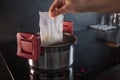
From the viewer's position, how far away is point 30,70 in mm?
722

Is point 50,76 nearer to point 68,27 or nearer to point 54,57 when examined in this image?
point 54,57

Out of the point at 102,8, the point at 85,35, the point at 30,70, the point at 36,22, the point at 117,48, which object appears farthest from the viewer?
the point at 85,35

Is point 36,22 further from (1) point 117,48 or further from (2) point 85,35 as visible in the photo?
(1) point 117,48

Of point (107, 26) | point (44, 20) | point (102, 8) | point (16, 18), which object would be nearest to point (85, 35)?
point (107, 26)

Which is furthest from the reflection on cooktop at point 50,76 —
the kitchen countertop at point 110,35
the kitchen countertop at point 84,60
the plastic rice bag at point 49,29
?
the kitchen countertop at point 110,35

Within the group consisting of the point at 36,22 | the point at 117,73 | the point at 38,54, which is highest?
the point at 36,22

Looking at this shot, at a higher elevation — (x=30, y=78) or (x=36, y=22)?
Answer: (x=36, y=22)

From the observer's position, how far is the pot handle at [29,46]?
60 centimetres

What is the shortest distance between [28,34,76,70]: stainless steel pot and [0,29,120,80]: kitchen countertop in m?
0.06

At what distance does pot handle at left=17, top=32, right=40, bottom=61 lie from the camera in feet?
1.98

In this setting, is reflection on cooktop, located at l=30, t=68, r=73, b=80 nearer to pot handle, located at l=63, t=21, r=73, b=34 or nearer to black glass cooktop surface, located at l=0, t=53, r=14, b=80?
black glass cooktop surface, located at l=0, t=53, r=14, b=80

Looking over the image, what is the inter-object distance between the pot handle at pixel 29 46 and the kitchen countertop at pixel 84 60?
0.10m

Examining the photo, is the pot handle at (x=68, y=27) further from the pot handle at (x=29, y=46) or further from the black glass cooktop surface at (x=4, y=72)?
A: the black glass cooktop surface at (x=4, y=72)

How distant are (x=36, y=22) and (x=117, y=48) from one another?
21.0 inches
